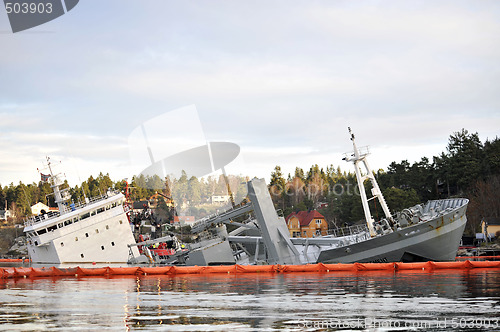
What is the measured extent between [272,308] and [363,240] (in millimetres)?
21495

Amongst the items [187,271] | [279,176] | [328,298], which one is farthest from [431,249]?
[279,176]

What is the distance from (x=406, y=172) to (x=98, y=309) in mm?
83670

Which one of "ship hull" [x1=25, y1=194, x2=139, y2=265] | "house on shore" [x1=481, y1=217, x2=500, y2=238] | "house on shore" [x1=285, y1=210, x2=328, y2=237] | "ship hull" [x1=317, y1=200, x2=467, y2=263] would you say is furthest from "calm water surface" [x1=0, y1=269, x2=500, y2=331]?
"house on shore" [x1=285, y1=210, x2=328, y2=237]

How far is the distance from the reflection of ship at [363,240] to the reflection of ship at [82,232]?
869cm

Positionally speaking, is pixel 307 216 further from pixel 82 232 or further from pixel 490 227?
pixel 82 232

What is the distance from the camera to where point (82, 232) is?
151ft

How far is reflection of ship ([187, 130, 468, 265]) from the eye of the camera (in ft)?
118

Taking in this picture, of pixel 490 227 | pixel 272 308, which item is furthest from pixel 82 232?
pixel 490 227

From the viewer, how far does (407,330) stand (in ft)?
40.2

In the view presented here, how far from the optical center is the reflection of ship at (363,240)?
118 feet

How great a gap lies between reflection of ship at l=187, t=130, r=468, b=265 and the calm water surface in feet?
34.7

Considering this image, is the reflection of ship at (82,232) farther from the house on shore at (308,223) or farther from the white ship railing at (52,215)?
the house on shore at (308,223)

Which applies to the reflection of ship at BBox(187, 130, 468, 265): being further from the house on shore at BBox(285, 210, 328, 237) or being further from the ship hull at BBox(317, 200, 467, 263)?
the house on shore at BBox(285, 210, 328, 237)

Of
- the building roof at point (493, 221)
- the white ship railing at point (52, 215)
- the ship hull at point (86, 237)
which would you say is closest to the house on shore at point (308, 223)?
the building roof at point (493, 221)
